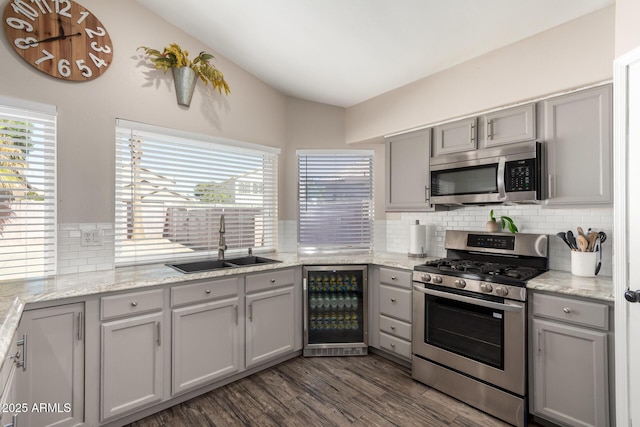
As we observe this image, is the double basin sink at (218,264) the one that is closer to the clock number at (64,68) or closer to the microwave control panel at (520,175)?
the clock number at (64,68)

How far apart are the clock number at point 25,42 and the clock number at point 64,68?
156mm

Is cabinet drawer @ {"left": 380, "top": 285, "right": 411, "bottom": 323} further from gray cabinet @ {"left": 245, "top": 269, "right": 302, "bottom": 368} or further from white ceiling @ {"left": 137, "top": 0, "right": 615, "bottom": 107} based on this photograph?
white ceiling @ {"left": 137, "top": 0, "right": 615, "bottom": 107}

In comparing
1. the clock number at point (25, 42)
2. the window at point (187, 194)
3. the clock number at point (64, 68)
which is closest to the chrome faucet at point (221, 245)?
the window at point (187, 194)

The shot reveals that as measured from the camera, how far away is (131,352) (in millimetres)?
2059

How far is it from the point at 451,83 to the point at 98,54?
2851mm

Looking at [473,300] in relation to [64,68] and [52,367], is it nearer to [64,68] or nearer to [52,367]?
[52,367]

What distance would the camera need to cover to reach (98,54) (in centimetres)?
236

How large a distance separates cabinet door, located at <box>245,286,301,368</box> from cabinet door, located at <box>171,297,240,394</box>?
129mm

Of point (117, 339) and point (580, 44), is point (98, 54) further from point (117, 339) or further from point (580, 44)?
point (580, 44)

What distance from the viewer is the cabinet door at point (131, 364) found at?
1.96 metres

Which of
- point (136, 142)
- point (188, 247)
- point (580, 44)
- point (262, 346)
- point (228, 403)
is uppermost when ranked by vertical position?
point (580, 44)

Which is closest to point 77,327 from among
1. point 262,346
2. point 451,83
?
point 262,346

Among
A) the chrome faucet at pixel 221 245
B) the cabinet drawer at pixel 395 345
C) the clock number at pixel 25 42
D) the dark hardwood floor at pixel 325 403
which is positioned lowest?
the dark hardwood floor at pixel 325 403

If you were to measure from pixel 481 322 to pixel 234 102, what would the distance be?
9.69 ft
